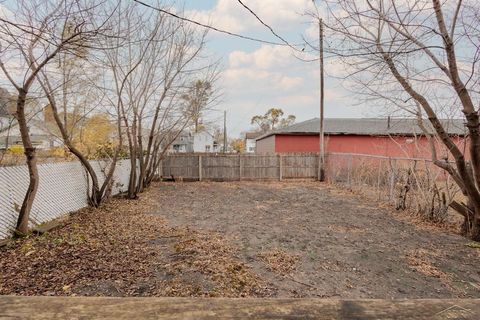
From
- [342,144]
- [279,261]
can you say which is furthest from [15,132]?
[342,144]

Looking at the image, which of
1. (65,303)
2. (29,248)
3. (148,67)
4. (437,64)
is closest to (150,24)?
(148,67)

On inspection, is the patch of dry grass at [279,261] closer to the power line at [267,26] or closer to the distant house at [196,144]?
the power line at [267,26]

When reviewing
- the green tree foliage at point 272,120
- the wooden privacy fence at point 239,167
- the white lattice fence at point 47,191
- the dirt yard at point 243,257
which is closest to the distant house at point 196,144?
the green tree foliage at point 272,120

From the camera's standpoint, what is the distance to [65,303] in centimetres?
83

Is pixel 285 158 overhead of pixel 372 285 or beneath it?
overhead

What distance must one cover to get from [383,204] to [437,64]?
17.8ft

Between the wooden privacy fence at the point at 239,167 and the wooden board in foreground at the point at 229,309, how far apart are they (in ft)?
48.2

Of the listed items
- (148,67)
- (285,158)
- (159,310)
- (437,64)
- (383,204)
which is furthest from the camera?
(285,158)

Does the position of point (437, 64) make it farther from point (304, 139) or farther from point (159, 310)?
point (304, 139)

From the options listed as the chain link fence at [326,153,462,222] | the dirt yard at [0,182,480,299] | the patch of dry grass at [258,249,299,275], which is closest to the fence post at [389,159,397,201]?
the chain link fence at [326,153,462,222]

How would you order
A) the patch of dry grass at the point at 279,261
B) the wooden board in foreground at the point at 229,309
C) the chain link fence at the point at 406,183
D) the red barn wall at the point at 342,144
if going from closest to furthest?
the wooden board in foreground at the point at 229,309
the patch of dry grass at the point at 279,261
the chain link fence at the point at 406,183
the red barn wall at the point at 342,144

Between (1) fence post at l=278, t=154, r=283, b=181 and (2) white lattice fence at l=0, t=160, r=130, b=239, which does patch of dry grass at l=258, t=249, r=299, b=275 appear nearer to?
(2) white lattice fence at l=0, t=160, r=130, b=239

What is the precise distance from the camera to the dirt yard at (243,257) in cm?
356

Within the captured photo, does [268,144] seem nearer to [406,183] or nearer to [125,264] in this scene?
[406,183]
